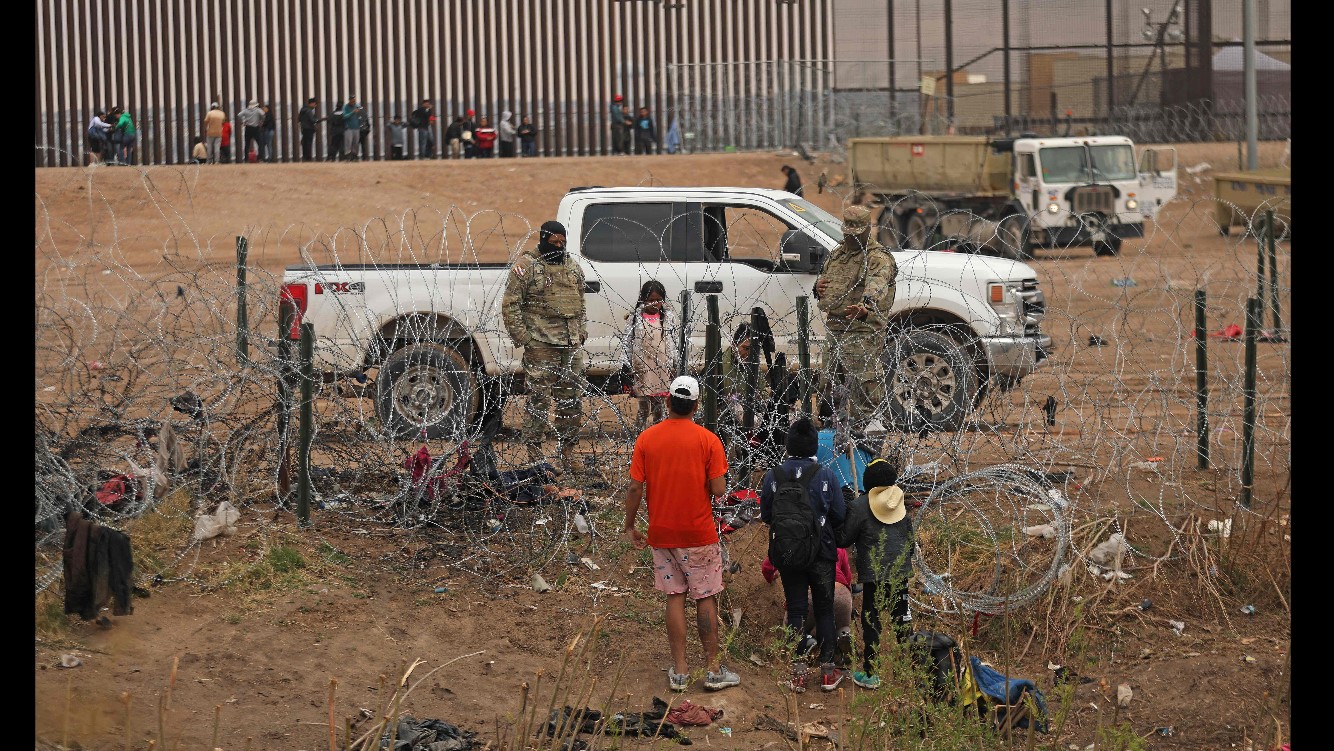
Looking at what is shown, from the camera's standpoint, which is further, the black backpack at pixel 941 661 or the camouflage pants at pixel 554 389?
the camouflage pants at pixel 554 389

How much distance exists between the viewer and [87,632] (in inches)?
247

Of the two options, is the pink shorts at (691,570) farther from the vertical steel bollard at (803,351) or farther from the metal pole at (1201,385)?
the metal pole at (1201,385)

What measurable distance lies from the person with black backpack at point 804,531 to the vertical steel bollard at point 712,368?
1.04 meters

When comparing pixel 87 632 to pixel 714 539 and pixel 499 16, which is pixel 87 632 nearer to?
pixel 714 539

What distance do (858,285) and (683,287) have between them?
1.59 metres

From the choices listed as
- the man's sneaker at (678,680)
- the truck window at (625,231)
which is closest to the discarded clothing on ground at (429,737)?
the man's sneaker at (678,680)

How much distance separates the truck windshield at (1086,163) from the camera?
23312 millimetres

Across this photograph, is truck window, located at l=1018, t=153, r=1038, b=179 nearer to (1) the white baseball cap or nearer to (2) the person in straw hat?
(2) the person in straw hat

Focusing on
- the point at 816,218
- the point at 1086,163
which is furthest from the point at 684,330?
the point at 1086,163

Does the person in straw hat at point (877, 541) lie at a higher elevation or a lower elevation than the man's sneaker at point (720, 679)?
higher

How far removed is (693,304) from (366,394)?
2.25m

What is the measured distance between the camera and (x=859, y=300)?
8992 mm

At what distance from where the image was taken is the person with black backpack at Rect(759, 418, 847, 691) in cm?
666

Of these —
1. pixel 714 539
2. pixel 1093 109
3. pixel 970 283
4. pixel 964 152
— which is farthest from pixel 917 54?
pixel 714 539
